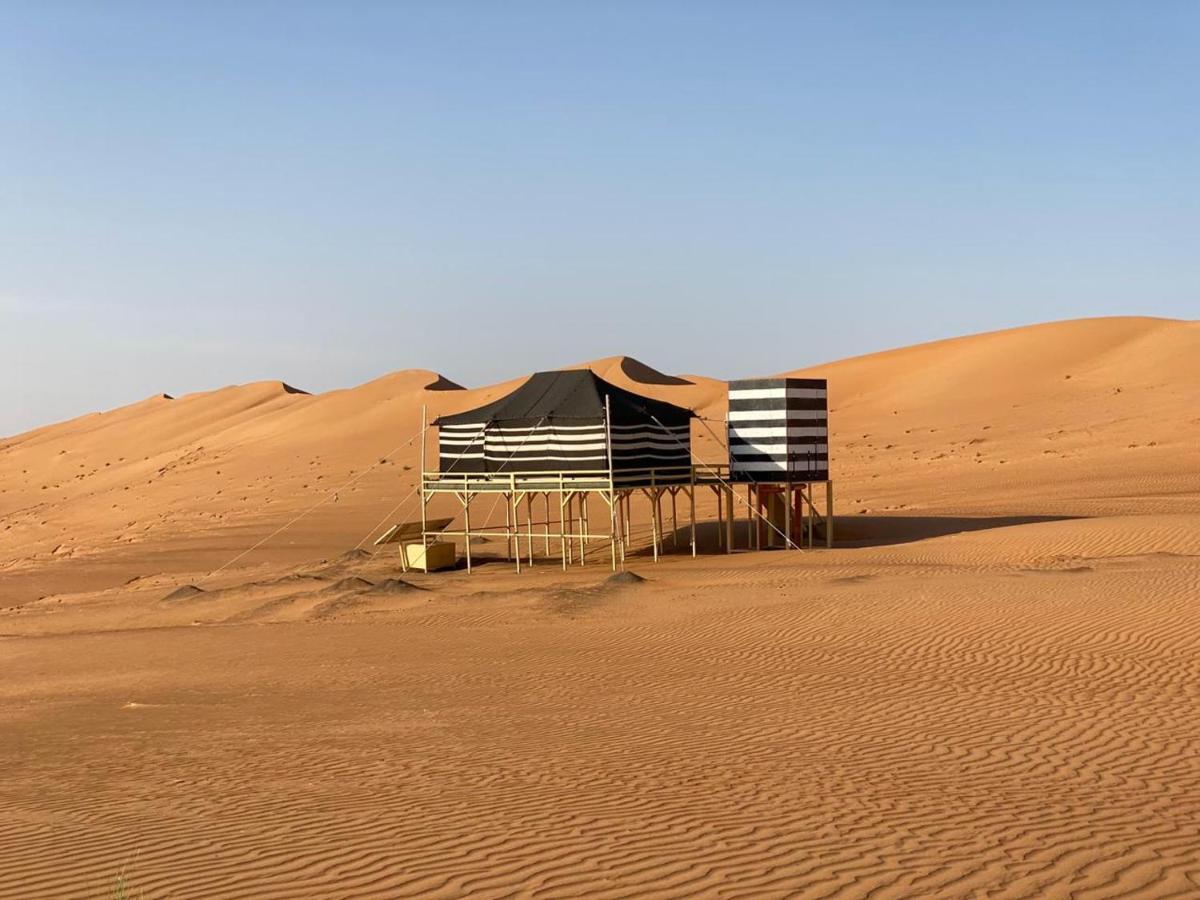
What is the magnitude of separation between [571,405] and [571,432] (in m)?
0.82

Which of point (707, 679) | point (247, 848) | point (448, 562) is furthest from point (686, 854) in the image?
point (448, 562)

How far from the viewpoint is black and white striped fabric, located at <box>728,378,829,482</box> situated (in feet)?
103

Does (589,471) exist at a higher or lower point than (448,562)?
higher

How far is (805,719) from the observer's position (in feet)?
46.0

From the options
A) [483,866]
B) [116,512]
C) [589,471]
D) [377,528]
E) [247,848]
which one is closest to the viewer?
[483,866]

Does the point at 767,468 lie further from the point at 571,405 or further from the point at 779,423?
the point at 571,405

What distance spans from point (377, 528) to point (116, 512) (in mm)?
17386

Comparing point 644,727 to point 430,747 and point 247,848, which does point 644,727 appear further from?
point 247,848

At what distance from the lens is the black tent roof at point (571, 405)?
30500 millimetres

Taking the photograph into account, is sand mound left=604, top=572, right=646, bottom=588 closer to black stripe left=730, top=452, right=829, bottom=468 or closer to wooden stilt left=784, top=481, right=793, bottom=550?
black stripe left=730, top=452, right=829, bottom=468

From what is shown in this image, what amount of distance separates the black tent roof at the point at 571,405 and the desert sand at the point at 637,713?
3.58 metres

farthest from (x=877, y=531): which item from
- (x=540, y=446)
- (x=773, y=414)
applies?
(x=540, y=446)

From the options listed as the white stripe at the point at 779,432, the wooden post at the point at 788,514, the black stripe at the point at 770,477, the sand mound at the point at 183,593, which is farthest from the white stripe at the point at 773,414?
the sand mound at the point at 183,593

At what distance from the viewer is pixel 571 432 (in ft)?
99.3
